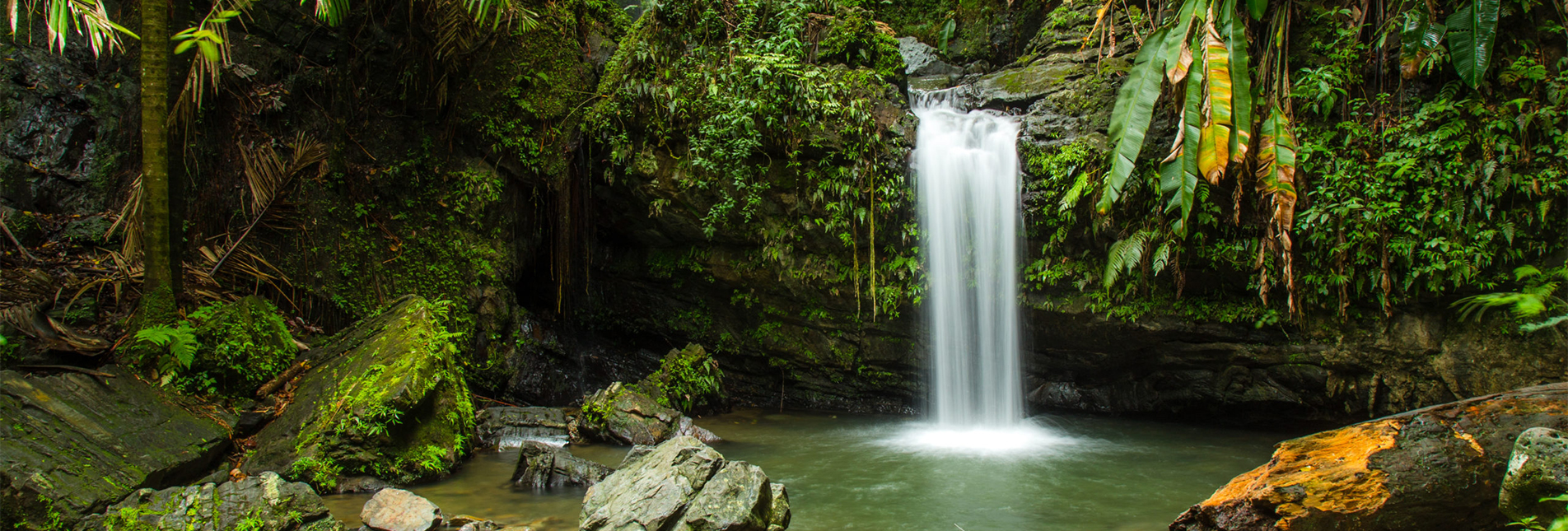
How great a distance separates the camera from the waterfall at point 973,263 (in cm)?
739

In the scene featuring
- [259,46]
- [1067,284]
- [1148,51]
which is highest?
[259,46]

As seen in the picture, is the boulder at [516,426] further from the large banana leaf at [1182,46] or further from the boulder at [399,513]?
the large banana leaf at [1182,46]

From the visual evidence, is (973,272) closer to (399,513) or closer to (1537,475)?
(1537,475)

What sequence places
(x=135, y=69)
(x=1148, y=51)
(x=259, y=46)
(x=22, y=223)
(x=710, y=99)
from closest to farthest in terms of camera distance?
(x=22, y=223) → (x=1148, y=51) → (x=135, y=69) → (x=259, y=46) → (x=710, y=99)

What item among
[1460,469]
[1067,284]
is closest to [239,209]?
[1067,284]

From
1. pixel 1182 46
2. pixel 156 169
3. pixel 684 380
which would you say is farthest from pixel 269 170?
pixel 1182 46

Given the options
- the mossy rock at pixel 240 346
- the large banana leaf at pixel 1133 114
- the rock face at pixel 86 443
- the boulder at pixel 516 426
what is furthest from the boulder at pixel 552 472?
the large banana leaf at pixel 1133 114

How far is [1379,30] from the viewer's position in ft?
20.1

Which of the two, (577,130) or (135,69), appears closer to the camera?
(135,69)

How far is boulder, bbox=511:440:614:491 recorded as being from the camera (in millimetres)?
5062

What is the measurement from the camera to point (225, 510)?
365 centimetres

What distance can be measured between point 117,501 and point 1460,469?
680 cm

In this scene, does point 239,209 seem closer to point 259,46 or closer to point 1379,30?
point 259,46

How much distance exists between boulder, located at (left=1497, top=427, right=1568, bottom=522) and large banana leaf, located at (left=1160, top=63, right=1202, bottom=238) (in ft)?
9.41
